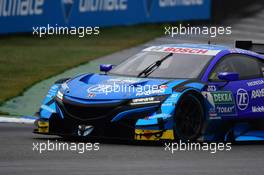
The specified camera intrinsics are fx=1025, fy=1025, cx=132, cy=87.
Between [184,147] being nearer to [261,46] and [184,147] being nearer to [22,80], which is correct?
[261,46]

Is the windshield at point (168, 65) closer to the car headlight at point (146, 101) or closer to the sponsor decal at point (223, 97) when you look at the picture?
the sponsor decal at point (223, 97)

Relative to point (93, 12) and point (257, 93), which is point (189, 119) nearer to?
point (257, 93)

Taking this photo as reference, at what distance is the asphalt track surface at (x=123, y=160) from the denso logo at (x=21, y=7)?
11547 millimetres

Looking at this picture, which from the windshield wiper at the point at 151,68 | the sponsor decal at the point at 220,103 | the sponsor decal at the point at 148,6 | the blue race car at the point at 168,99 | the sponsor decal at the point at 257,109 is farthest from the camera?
the sponsor decal at the point at 148,6

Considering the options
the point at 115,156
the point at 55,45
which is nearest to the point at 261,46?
the point at 115,156

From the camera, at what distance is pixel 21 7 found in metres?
24.5

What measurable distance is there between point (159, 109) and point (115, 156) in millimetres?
1365

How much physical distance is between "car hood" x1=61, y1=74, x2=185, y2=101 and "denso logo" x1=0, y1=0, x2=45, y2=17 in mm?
11797

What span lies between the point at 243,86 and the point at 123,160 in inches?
124

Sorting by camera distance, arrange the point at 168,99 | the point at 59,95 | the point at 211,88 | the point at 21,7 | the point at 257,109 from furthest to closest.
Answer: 1. the point at 21,7
2. the point at 257,109
3. the point at 211,88
4. the point at 59,95
5. the point at 168,99

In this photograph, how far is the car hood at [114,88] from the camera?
11766 millimetres

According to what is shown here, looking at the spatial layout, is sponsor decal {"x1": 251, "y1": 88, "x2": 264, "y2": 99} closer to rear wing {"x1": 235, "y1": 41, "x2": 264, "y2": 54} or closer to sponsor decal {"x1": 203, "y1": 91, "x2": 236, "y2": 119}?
sponsor decal {"x1": 203, "y1": 91, "x2": 236, "y2": 119}

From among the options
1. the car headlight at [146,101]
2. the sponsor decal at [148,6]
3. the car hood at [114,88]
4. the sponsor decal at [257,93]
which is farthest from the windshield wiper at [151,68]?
the sponsor decal at [148,6]

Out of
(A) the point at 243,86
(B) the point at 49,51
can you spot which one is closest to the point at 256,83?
(A) the point at 243,86
